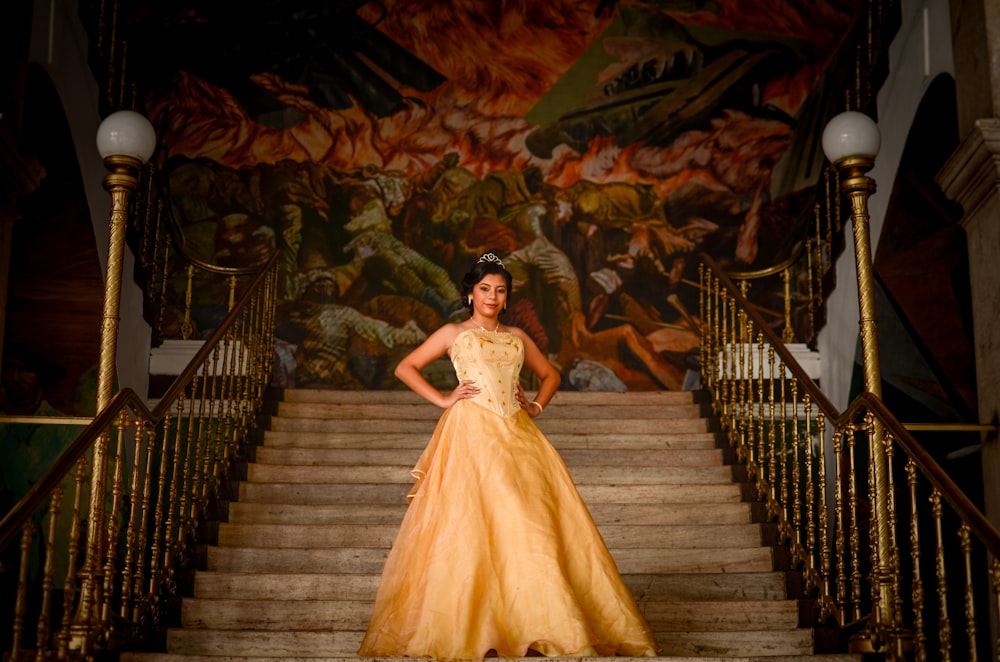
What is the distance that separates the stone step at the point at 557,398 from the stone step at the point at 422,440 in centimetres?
62

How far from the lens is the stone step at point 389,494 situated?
657 centimetres

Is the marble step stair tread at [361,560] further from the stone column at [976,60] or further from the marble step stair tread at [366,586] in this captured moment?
the stone column at [976,60]

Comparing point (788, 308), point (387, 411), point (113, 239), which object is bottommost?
point (387, 411)

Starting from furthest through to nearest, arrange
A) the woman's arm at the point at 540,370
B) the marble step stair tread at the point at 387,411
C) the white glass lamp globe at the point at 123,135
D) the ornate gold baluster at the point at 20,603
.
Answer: the marble step stair tread at the point at 387,411
the woman's arm at the point at 540,370
the white glass lamp globe at the point at 123,135
the ornate gold baluster at the point at 20,603

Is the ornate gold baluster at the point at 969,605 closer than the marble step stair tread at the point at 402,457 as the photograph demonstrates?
Yes

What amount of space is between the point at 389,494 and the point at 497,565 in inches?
81.7

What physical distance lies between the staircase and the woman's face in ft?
4.63

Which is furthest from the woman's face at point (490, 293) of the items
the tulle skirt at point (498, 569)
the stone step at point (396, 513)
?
the stone step at point (396, 513)

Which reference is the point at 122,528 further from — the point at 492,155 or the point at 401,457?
the point at 492,155

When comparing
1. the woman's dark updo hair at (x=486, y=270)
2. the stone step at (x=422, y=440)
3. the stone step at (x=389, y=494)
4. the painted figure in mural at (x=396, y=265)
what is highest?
the painted figure in mural at (x=396, y=265)

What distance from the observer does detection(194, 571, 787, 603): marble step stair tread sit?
5.58 meters

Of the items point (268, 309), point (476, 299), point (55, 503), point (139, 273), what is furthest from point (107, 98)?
point (55, 503)

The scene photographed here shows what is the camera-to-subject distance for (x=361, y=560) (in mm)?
5844

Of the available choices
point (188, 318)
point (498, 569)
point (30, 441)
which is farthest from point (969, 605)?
point (188, 318)
